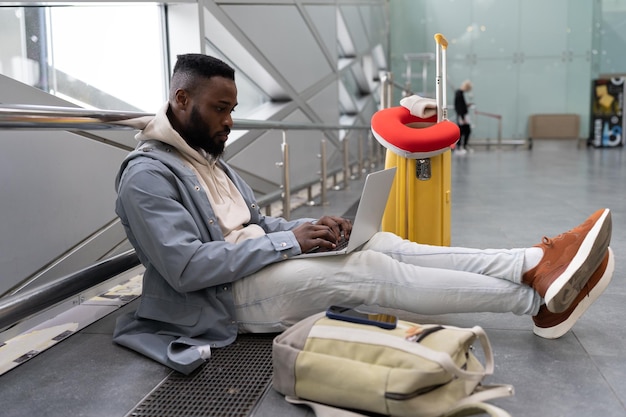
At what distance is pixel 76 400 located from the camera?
1.70 m

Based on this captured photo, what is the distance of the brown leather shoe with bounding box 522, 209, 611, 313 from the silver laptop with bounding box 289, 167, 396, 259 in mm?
570

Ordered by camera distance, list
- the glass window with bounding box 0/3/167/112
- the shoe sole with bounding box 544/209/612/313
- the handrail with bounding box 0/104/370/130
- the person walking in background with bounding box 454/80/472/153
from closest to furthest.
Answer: the handrail with bounding box 0/104/370/130, the shoe sole with bounding box 544/209/612/313, the glass window with bounding box 0/3/167/112, the person walking in background with bounding box 454/80/472/153

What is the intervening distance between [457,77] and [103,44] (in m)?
15.7

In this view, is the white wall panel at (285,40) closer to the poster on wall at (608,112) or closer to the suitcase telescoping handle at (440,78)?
the suitcase telescoping handle at (440,78)

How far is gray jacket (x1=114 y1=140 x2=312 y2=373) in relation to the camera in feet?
6.24

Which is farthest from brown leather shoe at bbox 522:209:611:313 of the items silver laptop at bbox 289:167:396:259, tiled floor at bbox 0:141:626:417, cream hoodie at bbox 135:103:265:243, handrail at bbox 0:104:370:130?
handrail at bbox 0:104:370:130

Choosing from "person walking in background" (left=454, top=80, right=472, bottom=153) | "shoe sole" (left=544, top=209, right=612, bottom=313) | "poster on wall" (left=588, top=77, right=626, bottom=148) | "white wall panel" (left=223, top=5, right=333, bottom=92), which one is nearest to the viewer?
"shoe sole" (left=544, top=209, right=612, bottom=313)

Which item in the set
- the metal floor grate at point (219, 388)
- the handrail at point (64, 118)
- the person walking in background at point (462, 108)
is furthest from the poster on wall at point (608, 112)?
the metal floor grate at point (219, 388)

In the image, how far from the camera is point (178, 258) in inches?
74.5

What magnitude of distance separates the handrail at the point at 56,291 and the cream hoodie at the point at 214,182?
1.81 feet

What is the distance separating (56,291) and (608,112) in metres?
18.0

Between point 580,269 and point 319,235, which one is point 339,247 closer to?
point 319,235

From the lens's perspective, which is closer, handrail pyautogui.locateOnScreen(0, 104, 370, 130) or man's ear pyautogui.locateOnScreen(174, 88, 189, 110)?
handrail pyautogui.locateOnScreen(0, 104, 370, 130)

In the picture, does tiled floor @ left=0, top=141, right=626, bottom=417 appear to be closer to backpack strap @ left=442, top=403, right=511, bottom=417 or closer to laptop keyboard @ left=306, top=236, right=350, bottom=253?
backpack strap @ left=442, top=403, right=511, bottom=417
